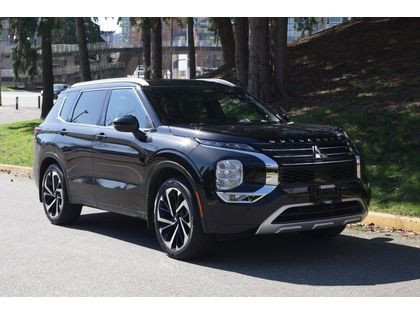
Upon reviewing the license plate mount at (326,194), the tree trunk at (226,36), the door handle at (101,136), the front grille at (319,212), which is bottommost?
the front grille at (319,212)

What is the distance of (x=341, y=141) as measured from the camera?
256 inches

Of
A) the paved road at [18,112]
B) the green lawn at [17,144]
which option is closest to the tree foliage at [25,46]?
the paved road at [18,112]

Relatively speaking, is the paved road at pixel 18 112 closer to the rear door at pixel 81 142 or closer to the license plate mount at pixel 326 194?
the rear door at pixel 81 142

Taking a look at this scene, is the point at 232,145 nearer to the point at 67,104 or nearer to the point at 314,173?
the point at 314,173

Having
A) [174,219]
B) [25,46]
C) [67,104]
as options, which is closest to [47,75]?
[25,46]

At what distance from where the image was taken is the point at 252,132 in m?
6.39

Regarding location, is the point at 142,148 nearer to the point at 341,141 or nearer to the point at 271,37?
the point at 341,141

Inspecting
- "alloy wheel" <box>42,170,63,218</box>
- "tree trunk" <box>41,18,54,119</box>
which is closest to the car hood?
"alloy wheel" <box>42,170,63,218</box>

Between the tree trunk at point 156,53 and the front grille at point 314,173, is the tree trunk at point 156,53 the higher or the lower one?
the higher one

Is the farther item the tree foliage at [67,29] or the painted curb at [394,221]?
the tree foliage at [67,29]

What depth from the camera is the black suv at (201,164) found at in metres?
5.95

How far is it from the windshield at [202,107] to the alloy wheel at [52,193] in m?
2.12

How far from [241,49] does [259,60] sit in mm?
2549

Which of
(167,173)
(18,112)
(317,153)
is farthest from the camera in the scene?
(18,112)
